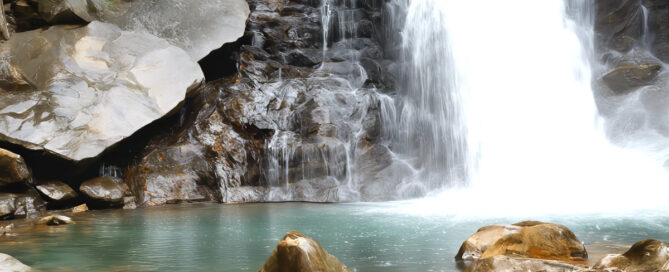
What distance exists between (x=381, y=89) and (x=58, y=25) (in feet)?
25.3

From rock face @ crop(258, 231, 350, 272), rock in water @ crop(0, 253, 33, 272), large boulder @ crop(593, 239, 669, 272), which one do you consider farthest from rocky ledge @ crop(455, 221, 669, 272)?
rock in water @ crop(0, 253, 33, 272)

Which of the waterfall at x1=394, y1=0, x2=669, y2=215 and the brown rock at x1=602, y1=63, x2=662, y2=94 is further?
the brown rock at x1=602, y1=63, x2=662, y2=94

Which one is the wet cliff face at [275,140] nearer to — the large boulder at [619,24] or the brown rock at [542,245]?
the large boulder at [619,24]

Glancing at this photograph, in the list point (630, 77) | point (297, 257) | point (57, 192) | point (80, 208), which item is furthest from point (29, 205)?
point (630, 77)

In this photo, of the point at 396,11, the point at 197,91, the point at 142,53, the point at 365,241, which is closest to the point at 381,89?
the point at 396,11

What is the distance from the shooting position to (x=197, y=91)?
35.5 feet

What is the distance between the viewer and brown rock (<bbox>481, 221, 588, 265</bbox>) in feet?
11.7

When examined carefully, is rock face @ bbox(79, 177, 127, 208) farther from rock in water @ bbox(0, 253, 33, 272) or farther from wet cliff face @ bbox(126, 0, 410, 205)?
rock in water @ bbox(0, 253, 33, 272)

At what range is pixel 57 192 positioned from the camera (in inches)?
327

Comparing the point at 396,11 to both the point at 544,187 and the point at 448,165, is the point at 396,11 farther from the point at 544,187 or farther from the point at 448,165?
the point at 544,187

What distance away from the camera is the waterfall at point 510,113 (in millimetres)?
9383

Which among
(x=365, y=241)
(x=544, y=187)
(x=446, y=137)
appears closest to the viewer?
(x=365, y=241)

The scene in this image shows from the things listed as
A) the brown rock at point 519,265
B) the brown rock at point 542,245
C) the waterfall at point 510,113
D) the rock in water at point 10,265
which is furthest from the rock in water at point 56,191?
the brown rock at point 519,265

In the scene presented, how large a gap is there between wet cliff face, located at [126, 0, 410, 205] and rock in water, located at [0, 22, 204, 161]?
0.98 meters
